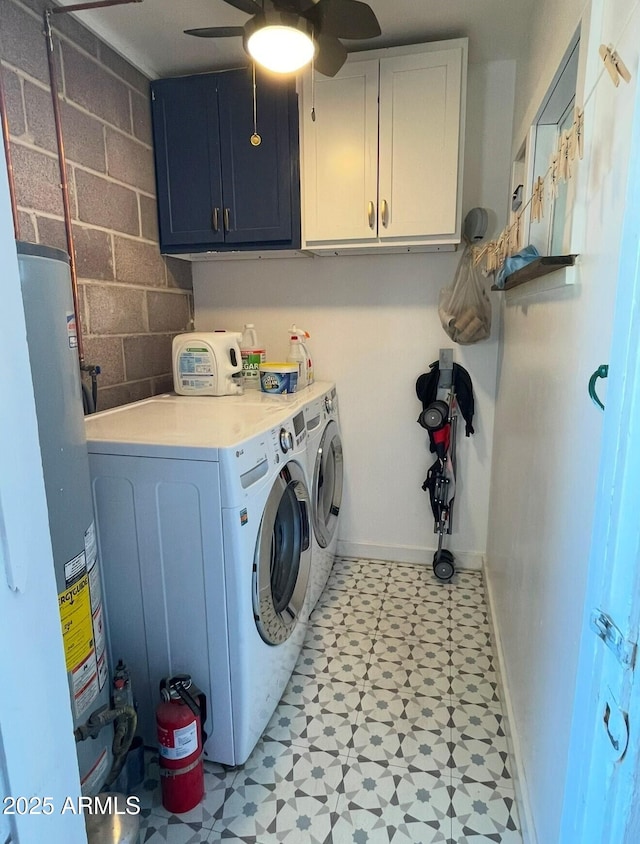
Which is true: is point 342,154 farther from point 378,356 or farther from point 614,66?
point 614,66

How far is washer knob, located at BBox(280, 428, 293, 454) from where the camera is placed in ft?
5.24

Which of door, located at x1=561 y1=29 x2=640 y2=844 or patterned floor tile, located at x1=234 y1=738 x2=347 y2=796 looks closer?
door, located at x1=561 y1=29 x2=640 y2=844

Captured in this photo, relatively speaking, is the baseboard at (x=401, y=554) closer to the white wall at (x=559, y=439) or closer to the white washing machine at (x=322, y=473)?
the white washing machine at (x=322, y=473)

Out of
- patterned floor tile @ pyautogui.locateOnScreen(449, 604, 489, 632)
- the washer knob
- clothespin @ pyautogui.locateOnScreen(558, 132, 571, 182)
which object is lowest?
patterned floor tile @ pyautogui.locateOnScreen(449, 604, 489, 632)

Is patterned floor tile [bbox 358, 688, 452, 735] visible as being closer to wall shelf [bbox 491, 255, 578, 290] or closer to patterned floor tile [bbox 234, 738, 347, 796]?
patterned floor tile [bbox 234, 738, 347, 796]

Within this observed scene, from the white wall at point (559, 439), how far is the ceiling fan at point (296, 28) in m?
0.59

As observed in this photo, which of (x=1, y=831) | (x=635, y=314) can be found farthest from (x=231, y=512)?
(x=635, y=314)

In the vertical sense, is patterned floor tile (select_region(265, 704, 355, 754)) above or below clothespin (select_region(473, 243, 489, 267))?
below

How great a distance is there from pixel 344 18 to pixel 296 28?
0.74 feet

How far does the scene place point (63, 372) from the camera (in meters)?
1.07

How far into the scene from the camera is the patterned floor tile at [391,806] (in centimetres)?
129

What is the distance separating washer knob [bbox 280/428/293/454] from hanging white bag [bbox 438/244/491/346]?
42.1 inches

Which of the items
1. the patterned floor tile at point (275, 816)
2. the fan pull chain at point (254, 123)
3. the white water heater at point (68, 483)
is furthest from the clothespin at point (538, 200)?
the patterned floor tile at point (275, 816)

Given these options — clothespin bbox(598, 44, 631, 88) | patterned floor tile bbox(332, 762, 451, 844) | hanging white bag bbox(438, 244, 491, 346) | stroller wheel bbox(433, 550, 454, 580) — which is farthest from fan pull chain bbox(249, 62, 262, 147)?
patterned floor tile bbox(332, 762, 451, 844)
